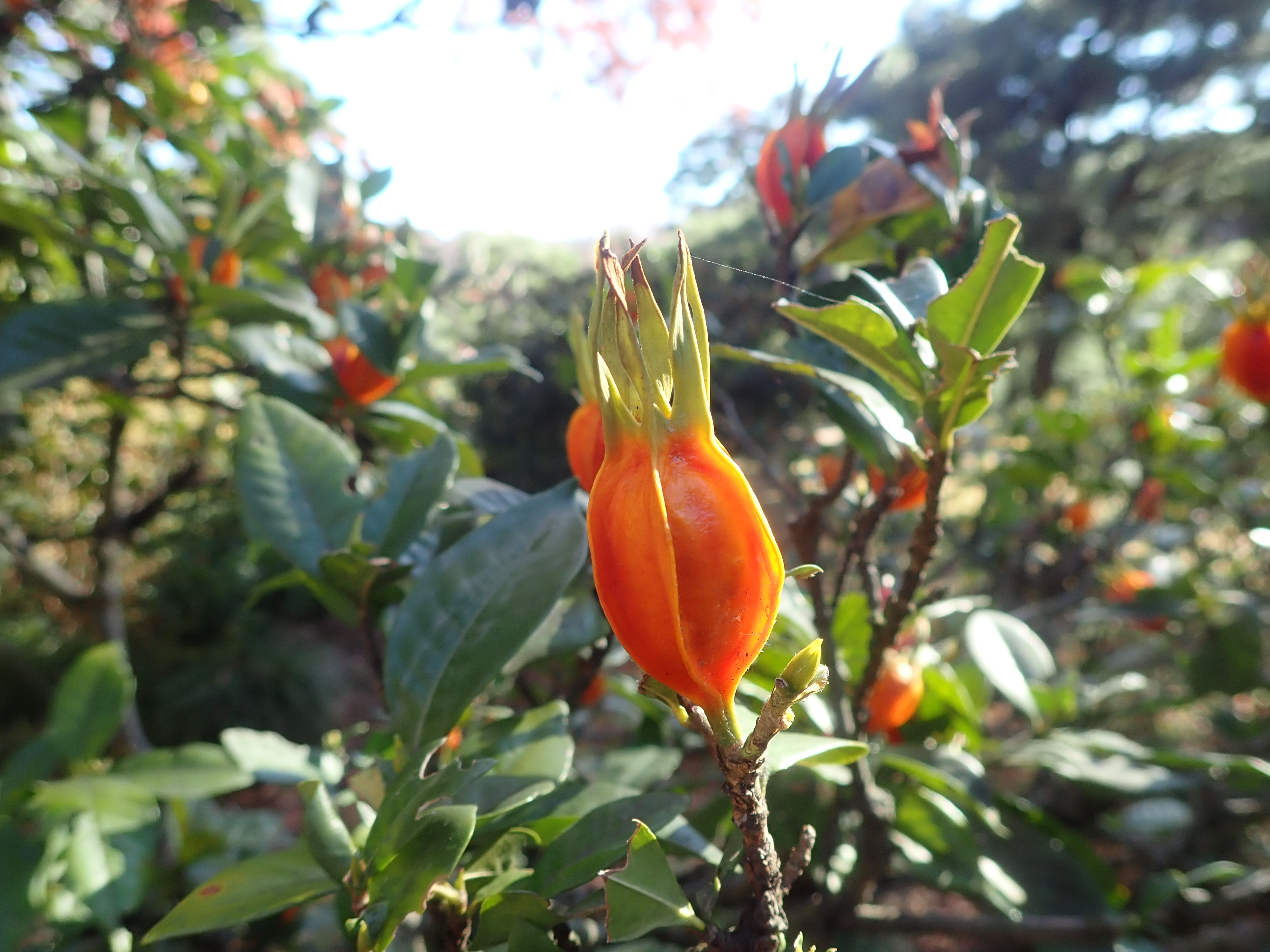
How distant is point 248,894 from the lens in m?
0.43

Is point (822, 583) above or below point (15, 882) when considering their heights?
above

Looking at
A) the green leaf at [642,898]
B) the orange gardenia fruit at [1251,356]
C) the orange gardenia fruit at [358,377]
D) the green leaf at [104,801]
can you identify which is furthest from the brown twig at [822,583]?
the orange gardenia fruit at [1251,356]

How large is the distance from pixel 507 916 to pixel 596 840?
62 mm

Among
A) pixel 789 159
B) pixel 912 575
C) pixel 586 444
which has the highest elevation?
pixel 789 159

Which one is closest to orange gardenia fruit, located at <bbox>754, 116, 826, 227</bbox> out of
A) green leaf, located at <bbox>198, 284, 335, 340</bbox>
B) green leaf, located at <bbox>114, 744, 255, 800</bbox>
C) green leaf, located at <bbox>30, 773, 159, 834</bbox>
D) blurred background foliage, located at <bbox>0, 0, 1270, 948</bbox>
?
blurred background foliage, located at <bbox>0, 0, 1270, 948</bbox>

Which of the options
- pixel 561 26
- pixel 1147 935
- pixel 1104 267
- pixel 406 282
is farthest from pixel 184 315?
pixel 561 26

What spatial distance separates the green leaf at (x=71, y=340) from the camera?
840mm

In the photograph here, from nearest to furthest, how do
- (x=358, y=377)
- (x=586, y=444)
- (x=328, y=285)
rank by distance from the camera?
(x=586, y=444), (x=358, y=377), (x=328, y=285)

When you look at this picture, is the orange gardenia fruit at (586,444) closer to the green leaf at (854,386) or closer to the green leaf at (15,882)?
the green leaf at (854,386)

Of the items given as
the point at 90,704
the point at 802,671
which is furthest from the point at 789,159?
the point at 90,704

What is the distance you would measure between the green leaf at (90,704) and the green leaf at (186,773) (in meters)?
0.06

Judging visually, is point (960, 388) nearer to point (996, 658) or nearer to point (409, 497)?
point (409, 497)

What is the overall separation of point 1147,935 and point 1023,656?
333 mm

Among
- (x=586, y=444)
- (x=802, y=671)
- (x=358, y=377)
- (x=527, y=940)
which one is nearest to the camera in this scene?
(x=802, y=671)
